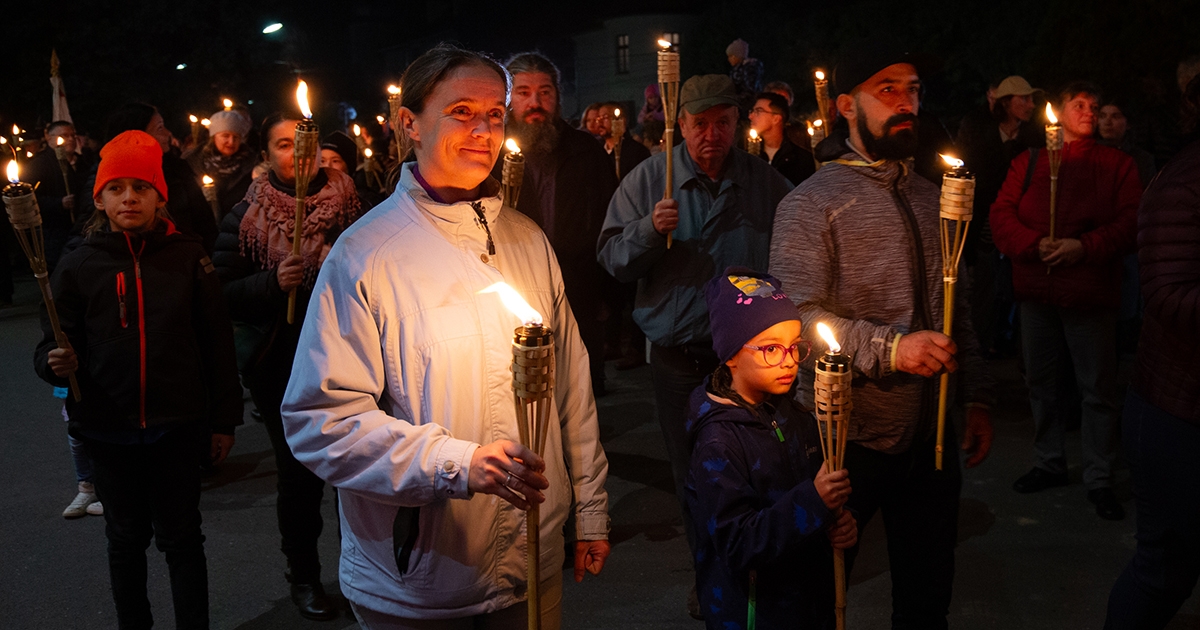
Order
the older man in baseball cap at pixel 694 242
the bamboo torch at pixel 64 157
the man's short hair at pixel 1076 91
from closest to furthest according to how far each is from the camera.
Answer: the older man in baseball cap at pixel 694 242 < the man's short hair at pixel 1076 91 < the bamboo torch at pixel 64 157

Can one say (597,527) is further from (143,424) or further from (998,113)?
(998,113)

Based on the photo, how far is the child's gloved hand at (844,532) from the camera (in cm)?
277

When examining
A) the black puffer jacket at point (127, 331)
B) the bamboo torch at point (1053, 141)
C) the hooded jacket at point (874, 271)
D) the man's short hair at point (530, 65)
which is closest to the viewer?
the hooded jacket at point (874, 271)

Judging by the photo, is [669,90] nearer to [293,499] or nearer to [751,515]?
[751,515]

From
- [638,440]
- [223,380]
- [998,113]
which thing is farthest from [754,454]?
[998,113]

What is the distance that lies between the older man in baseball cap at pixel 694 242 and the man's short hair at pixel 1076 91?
241cm

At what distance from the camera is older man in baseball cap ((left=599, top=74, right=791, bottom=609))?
4672 millimetres

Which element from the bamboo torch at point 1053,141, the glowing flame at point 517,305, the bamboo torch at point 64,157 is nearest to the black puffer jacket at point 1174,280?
the bamboo torch at point 1053,141

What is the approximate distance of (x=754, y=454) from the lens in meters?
3.01

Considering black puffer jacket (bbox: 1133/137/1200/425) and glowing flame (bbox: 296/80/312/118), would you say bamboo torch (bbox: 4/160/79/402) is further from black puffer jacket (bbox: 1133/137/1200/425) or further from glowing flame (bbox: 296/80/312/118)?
black puffer jacket (bbox: 1133/137/1200/425)

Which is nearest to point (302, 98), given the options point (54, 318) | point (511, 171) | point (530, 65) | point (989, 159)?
point (511, 171)

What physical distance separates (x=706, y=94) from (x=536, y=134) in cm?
137

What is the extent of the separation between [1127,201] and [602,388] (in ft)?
14.7

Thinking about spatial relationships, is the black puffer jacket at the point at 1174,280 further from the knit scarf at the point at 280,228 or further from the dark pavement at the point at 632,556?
the knit scarf at the point at 280,228
